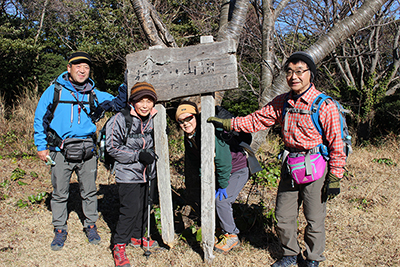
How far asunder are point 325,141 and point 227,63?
3.81 feet

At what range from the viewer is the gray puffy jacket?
305 centimetres

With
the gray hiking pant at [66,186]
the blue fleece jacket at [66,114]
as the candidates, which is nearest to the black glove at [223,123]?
the blue fleece jacket at [66,114]

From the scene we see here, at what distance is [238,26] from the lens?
457cm

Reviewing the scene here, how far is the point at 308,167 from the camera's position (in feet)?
8.71

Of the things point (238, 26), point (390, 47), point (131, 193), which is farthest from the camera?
point (390, 47)

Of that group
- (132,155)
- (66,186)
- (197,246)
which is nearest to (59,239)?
(66,186)

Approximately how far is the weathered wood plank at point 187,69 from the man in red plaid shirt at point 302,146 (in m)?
0.38

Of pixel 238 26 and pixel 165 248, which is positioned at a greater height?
pixel 238 26

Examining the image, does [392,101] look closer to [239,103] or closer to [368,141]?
[368,141]

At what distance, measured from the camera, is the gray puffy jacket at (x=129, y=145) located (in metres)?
3.05

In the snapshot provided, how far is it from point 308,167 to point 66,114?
2635 millimetres

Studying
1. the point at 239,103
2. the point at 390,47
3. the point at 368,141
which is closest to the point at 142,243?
the point at 239,103

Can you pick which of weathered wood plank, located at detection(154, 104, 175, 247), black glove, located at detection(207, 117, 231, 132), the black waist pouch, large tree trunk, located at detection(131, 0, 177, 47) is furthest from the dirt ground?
large tree trunk, located at detection(131, 0, 177, 47)

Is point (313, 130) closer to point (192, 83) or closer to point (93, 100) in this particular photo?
point (192, 83)
